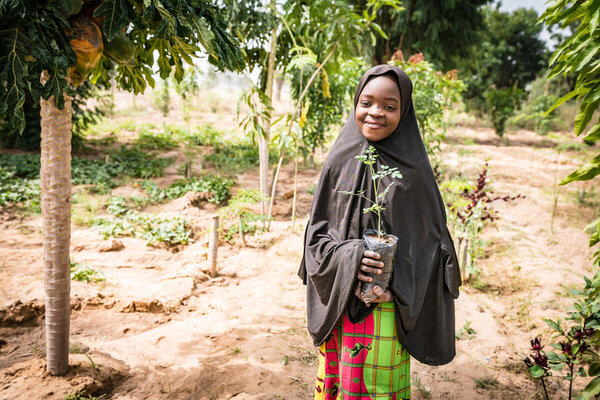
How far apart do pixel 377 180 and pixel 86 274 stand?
340 cm

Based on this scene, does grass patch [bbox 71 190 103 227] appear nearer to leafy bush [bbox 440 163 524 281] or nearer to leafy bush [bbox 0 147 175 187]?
leafy bush [bbox 0 147 175 187]

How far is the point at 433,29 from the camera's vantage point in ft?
37.9

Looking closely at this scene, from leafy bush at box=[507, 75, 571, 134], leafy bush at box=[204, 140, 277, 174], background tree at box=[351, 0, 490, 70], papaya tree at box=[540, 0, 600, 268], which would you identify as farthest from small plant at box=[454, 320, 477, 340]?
leafy bush at box=[507, 75, 571, 134]

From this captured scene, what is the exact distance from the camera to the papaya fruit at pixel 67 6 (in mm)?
1336

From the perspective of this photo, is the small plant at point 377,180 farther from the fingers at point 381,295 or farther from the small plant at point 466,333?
the small plant at point 466,333

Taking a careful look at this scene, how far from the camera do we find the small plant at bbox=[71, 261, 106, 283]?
11.8 ft

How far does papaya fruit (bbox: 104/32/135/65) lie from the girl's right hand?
146 cm

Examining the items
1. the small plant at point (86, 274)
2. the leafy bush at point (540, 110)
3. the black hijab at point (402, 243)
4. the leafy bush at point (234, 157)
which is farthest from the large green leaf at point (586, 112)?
the leafy bush at point (540, 110)

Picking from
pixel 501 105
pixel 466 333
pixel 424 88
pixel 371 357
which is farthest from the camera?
pixel 501 105

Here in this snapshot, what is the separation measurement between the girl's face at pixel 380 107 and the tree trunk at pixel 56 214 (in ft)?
4.88

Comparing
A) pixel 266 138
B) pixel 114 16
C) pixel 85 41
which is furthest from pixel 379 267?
pixel 266 138

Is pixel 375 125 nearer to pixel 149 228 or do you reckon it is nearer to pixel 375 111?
pixel 375 111

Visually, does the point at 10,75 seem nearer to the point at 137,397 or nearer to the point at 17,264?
the point at 137,397

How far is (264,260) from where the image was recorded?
181 inches
